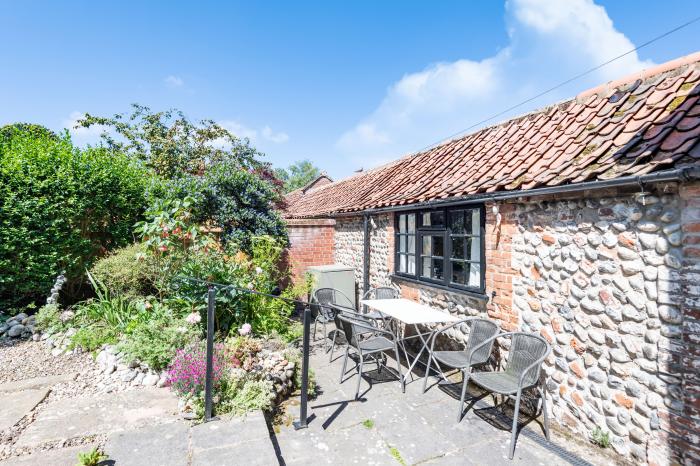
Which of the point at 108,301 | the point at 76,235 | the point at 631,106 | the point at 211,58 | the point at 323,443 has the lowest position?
the point at 323,443

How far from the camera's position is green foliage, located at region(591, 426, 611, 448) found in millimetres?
3289

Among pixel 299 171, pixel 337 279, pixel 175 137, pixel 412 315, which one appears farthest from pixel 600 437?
pixel 299 171

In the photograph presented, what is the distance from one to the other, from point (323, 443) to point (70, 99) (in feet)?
28.5

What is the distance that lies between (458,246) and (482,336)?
1537 millimetres

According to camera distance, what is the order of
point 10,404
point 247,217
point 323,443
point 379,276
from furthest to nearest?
point 247,217
point 379,276
point 10,404
point 323,443

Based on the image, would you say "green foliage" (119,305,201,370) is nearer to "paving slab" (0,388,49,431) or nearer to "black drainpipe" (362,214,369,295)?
"paving slab" (0,388,49,431)

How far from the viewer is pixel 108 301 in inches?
242

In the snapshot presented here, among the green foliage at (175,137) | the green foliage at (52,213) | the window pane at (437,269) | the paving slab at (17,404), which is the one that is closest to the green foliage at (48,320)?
the green foliage at (52,213)

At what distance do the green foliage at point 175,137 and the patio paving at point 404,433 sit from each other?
42.8 feet

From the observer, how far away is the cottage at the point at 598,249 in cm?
281

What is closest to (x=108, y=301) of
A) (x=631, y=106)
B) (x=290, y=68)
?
(x=290, y=68)

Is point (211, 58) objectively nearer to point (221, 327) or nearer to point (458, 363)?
point (221, 327)

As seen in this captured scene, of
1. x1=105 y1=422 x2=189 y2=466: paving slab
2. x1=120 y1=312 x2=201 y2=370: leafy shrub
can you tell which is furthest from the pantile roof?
x1=105 y1=422 x2=189 y2=466: paving slab

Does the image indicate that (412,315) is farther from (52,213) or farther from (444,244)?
(52,213)
